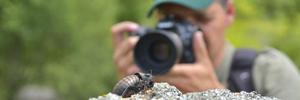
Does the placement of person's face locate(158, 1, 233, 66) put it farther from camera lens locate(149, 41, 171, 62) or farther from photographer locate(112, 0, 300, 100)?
camera lens locate(149, 41, 171, 62)

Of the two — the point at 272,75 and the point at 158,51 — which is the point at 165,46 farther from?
the point at 272,75

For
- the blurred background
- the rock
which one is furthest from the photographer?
the rock

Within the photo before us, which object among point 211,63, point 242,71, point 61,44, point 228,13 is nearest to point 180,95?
point 242,71

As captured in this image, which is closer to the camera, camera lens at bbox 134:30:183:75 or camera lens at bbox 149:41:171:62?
camera lens at bbox 134:30:183:75

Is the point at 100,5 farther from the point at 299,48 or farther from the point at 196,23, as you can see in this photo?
the point at 299,48

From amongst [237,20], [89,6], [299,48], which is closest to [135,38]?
[89,6]
